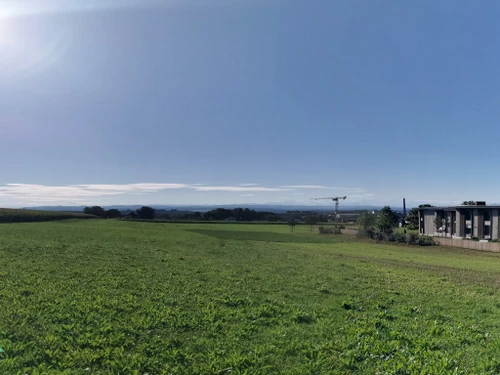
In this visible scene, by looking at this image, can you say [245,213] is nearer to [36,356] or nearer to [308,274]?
[308,274]

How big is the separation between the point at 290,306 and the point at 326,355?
12.4 feet

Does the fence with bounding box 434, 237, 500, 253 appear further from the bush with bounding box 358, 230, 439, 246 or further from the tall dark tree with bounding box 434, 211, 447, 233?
the tall dark tree with bounding box 434, 211, 447, 233

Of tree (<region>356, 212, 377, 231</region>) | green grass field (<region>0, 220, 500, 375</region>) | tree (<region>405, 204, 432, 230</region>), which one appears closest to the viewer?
green grass field (<region>0, 220, 500, 375</region>)

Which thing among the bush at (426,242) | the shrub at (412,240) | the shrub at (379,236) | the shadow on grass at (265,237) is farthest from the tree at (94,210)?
the bush at (426,242)

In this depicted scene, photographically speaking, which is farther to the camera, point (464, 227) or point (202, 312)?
point (464, 227)

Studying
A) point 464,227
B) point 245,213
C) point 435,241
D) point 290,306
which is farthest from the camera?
point 245,213

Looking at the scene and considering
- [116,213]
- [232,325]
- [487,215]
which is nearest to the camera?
[232,325]

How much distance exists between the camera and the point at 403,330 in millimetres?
8555

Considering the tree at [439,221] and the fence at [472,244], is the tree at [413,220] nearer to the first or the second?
the tree at [439,221]

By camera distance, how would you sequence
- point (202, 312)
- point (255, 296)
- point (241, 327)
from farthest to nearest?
point (255, 296) → point (202, 312) → point (241, 327)

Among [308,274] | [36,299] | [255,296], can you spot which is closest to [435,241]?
[308,274]

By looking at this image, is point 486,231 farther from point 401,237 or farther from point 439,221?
point 401,237

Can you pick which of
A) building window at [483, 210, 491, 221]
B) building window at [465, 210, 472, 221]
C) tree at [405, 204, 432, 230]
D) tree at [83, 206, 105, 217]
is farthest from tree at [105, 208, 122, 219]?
building window at [483, 210, 491, 221]

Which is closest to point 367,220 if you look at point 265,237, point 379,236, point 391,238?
point 379,236
